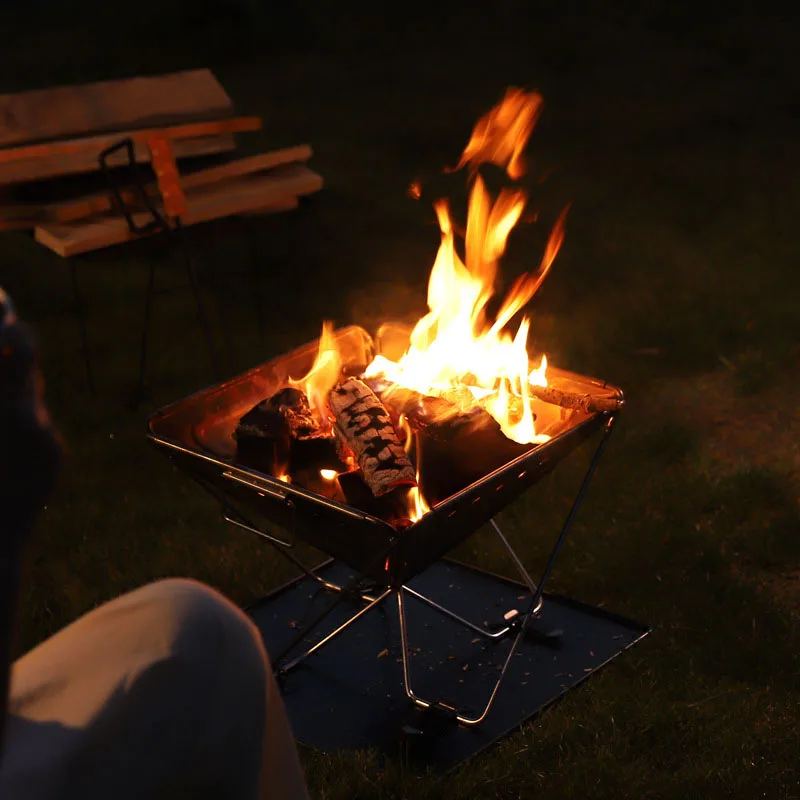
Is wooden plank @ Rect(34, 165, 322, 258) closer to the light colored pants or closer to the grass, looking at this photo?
the grass

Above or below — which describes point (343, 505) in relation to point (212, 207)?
above

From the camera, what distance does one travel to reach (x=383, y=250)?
5.69 meters

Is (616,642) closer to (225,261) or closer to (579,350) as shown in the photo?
(579,350)

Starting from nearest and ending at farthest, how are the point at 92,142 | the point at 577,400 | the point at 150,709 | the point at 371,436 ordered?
the point at 150,709 < the point at 371,436 < the point at 577,400 < the point at 92,142

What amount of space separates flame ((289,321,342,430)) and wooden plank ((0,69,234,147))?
7.08ft

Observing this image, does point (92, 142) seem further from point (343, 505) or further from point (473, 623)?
point (343, 505)

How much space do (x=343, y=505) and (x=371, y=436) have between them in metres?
0.28

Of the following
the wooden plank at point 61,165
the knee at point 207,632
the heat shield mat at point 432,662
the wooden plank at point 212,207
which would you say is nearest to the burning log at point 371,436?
the heat shield mat at point 432,662

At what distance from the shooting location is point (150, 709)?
1.17 metres

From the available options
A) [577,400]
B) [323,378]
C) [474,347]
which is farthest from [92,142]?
[577,400]

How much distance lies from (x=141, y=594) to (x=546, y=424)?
137 centimetres

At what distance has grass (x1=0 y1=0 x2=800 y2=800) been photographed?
2.46m

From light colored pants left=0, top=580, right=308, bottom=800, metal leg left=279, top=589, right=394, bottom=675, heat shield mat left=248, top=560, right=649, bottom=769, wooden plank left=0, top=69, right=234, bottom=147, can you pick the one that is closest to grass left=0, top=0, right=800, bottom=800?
heat shield mat left=248, top=560, right=649, bottom=769

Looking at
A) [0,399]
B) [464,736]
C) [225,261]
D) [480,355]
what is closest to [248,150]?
[225,261]
